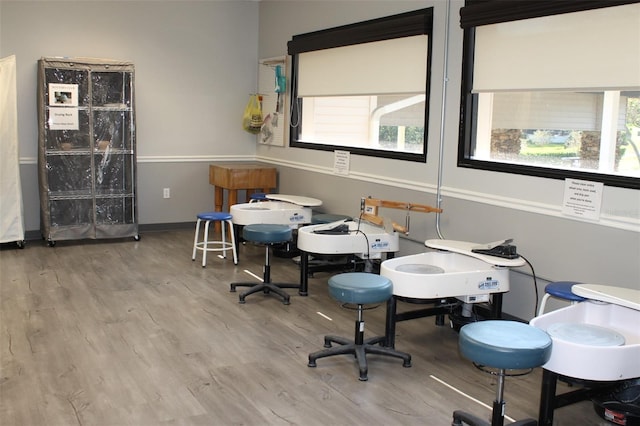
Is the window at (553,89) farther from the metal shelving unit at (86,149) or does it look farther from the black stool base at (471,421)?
the metal shelving unit at (86,149)

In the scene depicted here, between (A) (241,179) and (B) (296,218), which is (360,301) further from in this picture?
(A) (241,179)

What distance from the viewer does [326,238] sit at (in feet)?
14.6

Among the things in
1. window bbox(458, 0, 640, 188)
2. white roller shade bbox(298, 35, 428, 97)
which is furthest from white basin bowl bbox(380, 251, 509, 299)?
white roller shade bbox(298, 35, 428, 97)

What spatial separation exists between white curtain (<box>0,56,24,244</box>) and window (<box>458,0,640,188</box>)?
4.10 meters

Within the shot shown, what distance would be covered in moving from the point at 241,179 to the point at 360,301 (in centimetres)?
367

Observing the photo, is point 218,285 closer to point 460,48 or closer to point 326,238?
point 326,238

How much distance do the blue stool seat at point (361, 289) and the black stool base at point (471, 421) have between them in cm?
74

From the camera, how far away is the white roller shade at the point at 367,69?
5.04m

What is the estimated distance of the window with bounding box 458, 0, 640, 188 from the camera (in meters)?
3.56

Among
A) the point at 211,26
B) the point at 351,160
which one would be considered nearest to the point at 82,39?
the point at 211,26

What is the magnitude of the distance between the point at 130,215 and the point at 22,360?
3351mm

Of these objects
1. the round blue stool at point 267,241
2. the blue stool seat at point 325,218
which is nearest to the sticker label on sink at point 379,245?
the round blue stool at point 267,241

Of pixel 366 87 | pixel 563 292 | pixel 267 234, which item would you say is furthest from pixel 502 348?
pixel 366 87

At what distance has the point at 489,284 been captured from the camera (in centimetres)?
377
